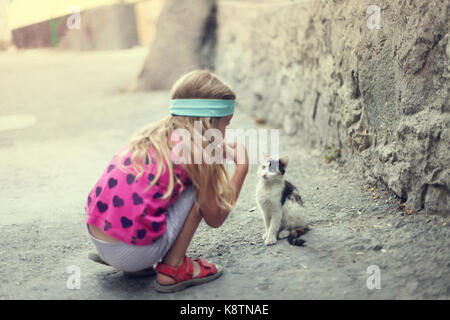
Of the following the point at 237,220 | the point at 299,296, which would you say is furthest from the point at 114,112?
the point at 299,296

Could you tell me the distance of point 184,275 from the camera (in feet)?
8.19

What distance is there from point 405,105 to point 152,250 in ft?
6.05

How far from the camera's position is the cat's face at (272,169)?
9.62 ft

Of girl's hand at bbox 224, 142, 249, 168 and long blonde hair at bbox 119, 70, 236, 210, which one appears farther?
girl's hand at bbox 224, 142, 249, 168

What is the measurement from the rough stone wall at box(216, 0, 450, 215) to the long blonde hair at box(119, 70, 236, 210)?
124cm

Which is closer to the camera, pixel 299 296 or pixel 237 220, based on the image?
pixel 299 296

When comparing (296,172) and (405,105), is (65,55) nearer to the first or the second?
(296,172)

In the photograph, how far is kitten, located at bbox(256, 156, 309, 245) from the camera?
2957mm

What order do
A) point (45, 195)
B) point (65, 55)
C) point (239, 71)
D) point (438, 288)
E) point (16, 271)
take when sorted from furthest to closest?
point (65, 55) → point (239, 71) → point (45, 195) → point (16, 271) → point (438, 288)

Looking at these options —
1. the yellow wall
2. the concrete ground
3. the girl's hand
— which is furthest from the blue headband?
the yellow wall

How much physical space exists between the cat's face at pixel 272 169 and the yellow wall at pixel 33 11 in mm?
5536

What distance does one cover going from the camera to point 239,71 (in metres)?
7.14

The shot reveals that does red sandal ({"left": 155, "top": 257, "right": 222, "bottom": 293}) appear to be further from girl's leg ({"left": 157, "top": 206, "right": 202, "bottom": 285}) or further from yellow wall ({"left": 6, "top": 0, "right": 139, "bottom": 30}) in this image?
yellow wall ({"left": 6, "top": 0, "right": 139, "bottom": 30})

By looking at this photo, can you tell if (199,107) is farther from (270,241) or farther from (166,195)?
(270,241)
